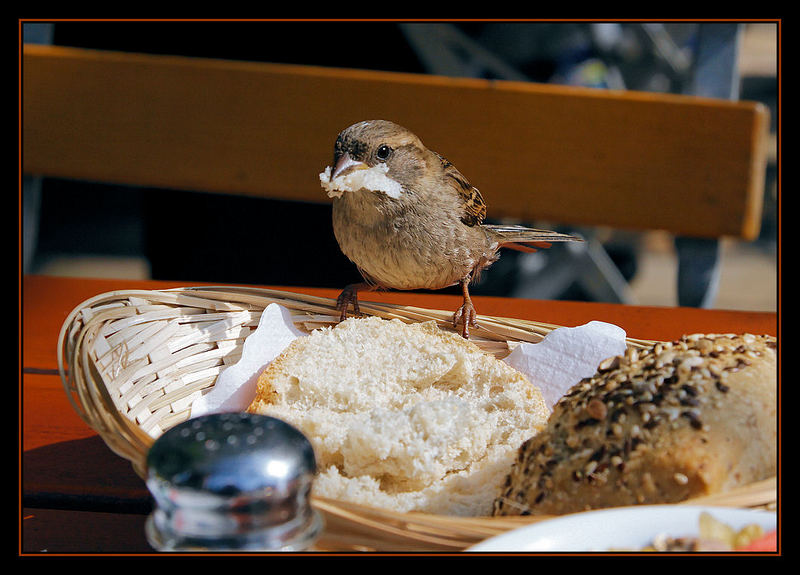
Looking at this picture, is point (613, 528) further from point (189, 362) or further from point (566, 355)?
point (189, 362)

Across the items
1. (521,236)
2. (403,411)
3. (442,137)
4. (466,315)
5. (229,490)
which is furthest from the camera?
(442,137)

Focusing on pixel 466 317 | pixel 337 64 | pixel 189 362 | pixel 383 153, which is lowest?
pixel 189 362

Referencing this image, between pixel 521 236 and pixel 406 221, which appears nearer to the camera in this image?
pixel 406 221

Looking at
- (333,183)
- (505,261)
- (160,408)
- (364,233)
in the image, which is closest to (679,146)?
(505,261)

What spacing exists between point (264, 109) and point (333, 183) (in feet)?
5.58

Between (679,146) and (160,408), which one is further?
(679,146)

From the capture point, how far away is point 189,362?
1.36m

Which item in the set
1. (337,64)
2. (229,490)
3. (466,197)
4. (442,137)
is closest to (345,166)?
(466,197)

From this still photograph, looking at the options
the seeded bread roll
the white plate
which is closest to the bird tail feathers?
the seeded bread roll

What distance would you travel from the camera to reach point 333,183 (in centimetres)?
119

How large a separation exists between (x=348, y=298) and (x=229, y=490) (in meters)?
0.89

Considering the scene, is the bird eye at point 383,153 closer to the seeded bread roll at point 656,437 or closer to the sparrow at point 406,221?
the sparrow at point 406,221

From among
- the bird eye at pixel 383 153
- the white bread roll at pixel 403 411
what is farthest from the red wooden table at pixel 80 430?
the bird eye at pixel 383 153

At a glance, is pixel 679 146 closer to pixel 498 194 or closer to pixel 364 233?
pixel 498 194
